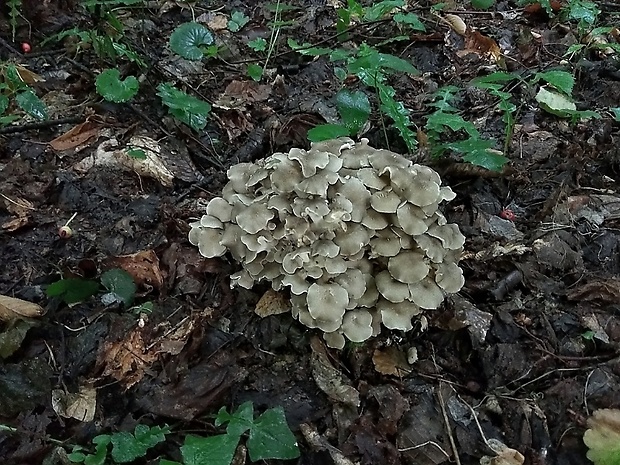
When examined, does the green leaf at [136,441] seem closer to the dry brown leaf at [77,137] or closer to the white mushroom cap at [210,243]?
the white mushroom cap at [210,243]

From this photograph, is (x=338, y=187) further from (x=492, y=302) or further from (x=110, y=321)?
(x=110, y=321)

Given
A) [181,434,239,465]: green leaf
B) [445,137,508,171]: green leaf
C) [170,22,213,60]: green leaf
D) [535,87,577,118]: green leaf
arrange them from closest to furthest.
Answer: [181,434,239,465]: green leaf < [445,137,508,171]: green leaf < [535,87,577,118]: green leaf < [170,22,213,60]: green leaf

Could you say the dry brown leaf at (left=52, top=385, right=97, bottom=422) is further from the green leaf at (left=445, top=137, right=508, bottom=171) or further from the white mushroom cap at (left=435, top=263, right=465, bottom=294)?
the green leaf at (left=445, top=137, right=508, bottom=171)

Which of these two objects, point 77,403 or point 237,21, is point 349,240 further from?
point 237,21

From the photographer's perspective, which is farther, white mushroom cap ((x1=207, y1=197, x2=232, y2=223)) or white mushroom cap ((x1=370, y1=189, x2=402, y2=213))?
white mushroom cap ((x1=207, y1=197, x2=232, y2=223))

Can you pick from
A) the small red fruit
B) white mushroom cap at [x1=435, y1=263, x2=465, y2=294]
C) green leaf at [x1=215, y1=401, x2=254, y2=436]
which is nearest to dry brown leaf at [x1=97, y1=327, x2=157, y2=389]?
green leaf at [x1=215, y1=401, x2=254, y2=436]

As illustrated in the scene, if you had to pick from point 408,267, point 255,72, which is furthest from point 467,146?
point 255,72

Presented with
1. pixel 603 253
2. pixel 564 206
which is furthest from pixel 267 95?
pixel 603 253
